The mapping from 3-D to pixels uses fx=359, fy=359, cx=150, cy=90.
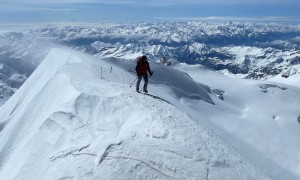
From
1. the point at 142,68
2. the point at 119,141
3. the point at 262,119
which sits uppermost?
the point at 142,68

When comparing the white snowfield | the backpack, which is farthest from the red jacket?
the white snowfield

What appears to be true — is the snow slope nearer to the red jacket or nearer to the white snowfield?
the white snowfield

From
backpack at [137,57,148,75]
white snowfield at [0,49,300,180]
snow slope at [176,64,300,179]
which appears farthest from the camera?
snow slope at [176,64,300,179]

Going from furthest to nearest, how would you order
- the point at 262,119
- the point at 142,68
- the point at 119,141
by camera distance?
1. the point at 262,119
2. the point at 142,68
3. the point at 119,141

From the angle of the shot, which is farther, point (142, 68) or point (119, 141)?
point (142, 68)

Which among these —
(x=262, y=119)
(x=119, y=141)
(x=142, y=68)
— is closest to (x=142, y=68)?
(x=142, y=68)

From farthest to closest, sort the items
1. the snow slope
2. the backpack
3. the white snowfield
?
1. the snow slope
2. the backpack
3. the white snowfield

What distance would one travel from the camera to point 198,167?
15.8 metres

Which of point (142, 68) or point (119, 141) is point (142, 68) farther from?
point (119, 141)

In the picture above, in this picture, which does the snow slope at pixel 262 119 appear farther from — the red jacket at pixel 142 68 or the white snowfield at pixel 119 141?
the red jacket at pixel 142 68

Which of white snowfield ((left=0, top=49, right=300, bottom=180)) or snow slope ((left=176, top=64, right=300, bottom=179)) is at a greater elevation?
white snowfield ((left=0, top=49, right=300, bottom=180))

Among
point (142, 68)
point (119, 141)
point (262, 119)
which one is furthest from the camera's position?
point (262, 119)

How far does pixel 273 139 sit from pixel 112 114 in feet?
58.6

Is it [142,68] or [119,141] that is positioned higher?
[142,68]
